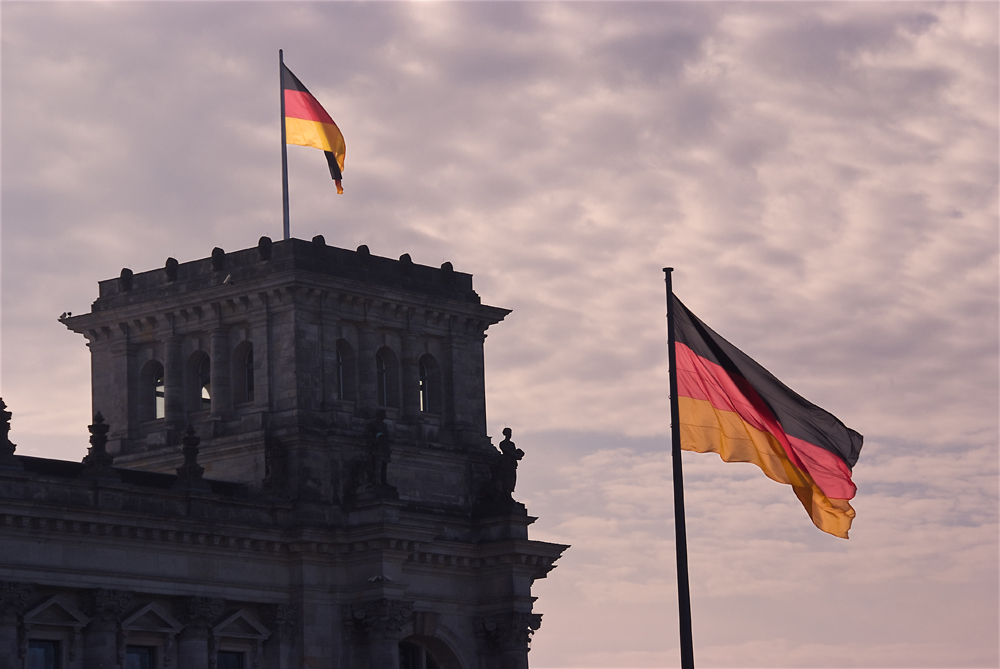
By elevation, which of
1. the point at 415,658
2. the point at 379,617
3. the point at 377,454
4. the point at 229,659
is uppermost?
the point at 377,454

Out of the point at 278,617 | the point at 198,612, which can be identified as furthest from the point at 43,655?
the point at 278,617

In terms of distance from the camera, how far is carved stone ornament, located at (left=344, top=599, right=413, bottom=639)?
6688cm

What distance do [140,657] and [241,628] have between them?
3.81 meters

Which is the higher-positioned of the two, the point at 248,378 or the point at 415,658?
the point at 248,378

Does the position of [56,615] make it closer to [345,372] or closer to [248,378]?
[248,378]

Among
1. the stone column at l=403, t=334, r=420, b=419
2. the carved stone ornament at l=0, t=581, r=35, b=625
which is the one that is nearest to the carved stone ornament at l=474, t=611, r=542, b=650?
the stone column at l=403, t=334, r=420, b=419

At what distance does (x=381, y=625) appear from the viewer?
66.9 m

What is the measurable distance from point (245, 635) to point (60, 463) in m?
7.74

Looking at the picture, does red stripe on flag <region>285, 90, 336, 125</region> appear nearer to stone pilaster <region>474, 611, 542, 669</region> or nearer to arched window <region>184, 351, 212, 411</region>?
arched window <region>184, 351, 212, 411</region>

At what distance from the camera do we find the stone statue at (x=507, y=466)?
72.9 m

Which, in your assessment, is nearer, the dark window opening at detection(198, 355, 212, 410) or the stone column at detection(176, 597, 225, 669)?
the stone column at detection(176, 597, 225, 669)

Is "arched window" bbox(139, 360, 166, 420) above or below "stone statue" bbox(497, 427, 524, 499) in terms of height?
above

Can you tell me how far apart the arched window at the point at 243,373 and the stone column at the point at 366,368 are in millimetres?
3594

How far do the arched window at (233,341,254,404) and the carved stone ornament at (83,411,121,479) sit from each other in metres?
7.39
